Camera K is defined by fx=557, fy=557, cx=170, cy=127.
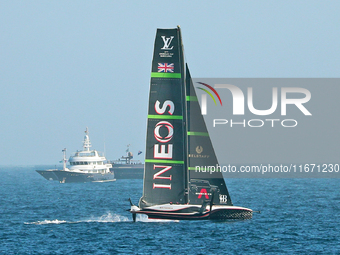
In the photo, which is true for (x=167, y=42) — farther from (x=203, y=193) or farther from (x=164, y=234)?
(x=164, y=234)

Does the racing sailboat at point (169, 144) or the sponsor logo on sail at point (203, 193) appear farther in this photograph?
the sponsor logo on sail at point (203, 193)

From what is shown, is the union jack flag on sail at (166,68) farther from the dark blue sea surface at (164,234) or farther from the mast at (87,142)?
the mast at (87,142)

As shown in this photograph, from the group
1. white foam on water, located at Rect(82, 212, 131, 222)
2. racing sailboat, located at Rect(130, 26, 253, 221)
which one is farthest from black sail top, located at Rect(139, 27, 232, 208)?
white foam on water, located at Rect(82, 212, 131, 222)

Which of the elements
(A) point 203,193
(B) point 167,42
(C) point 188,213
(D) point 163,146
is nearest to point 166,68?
(B) point 167,42

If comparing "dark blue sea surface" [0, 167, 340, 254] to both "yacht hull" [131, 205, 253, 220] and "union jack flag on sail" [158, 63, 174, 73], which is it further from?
"union jack flag on sail" [158, 63, 174, 73]

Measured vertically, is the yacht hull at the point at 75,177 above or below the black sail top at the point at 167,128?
below

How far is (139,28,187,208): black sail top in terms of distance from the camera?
38.8m

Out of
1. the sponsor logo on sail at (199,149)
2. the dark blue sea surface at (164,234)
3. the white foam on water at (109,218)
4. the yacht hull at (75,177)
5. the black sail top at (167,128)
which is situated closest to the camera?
the dark blue sea surface at (164,234)

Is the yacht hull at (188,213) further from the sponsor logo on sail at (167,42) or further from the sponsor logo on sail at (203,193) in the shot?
the sponsor logo on sail at (167,42)

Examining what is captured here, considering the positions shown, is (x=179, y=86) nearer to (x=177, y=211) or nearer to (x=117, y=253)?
(x=177, y=211)

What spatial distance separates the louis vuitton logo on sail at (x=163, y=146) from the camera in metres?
39.0

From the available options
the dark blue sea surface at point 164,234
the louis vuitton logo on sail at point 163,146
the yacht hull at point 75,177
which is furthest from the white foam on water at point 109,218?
the yacht hull at point 75,177

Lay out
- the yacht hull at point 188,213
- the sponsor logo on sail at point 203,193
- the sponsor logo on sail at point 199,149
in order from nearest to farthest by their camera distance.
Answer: the yacht hull at point 188,213
the sponsor logo on sail at point 203,193
the sponsor logo on sail at point 199,149

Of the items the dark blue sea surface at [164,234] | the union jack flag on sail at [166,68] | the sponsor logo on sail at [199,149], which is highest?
the union jack flag on sail at [166,68]
